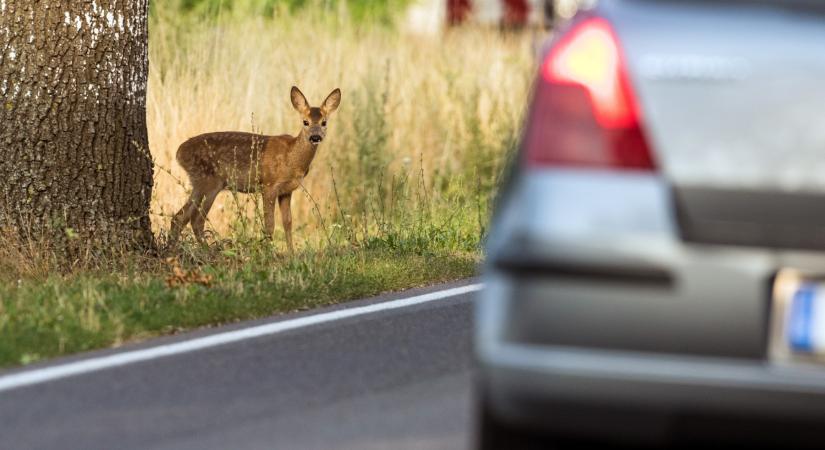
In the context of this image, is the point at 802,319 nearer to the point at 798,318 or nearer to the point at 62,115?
the point at 798,318

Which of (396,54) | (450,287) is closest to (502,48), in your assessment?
(396,54)

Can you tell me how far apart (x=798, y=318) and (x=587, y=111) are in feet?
2.24

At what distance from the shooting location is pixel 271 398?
6.29 m

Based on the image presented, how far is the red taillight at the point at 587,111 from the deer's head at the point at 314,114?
7.81 m

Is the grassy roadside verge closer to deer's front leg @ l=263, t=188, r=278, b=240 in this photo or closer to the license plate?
deer's front leg @ l=263, t=188, r=278, b=240

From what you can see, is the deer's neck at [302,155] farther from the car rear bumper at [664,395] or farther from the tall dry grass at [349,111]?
the car rear bumper at [664,395]

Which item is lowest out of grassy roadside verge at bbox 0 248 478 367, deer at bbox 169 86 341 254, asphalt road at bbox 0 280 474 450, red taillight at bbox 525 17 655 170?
asphalt road at bbox 0 280 474 450

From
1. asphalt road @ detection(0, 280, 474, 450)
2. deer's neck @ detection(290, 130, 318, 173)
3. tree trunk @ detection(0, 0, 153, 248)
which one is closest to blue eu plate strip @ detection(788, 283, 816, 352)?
asphalt road @ detection(0, 280, 474, 450)

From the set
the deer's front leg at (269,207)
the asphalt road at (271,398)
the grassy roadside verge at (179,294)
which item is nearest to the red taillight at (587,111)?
the asphalt road at (271,398)

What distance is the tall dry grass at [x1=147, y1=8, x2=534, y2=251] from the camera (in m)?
12.9

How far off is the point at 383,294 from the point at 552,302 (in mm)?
4971

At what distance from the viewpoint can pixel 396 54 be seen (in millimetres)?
16453

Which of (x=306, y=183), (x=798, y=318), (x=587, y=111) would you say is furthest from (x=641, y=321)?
(x=306, y=183)

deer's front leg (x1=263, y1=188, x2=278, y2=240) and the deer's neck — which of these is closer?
deer's front leg (x1=263, y1=188, x2=278, y2=240)
